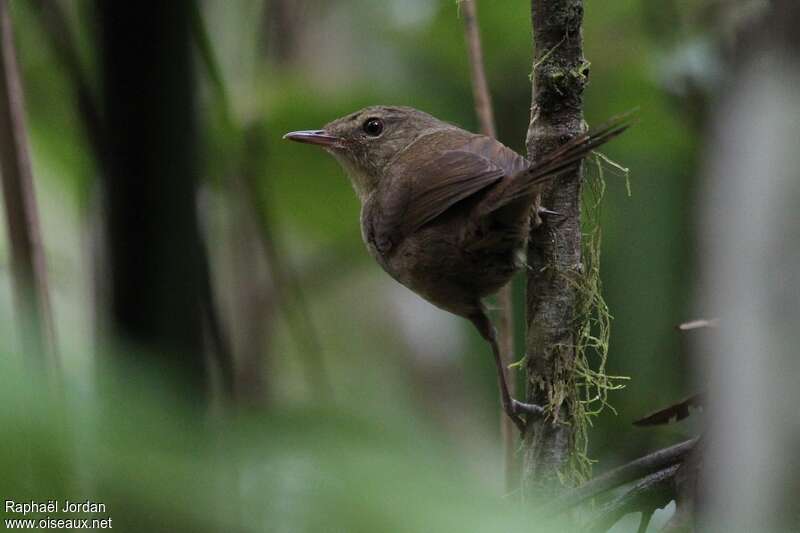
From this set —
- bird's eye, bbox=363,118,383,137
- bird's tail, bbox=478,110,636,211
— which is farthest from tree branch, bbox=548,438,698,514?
bird's eye, bbox=363,118,383,137

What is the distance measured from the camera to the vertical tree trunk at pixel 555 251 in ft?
7.73

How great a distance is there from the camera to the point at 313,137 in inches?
164

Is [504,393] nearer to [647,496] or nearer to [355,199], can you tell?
[647,496]

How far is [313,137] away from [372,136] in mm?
360

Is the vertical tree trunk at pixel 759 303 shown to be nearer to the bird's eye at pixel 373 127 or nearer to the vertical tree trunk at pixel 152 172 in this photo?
the vertical tree trunk at pixel 152 172

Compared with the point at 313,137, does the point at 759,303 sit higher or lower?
higher

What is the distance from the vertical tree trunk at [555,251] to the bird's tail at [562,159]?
0.05 metres

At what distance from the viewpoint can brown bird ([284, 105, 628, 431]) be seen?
310 centimetres

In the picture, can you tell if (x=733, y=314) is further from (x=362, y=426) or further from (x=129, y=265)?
(x=129, y=265)

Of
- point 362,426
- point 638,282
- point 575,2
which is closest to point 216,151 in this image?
point 575,2

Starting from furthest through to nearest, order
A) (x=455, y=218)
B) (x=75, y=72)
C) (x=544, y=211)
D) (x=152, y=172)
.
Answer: (x=455, y=218), (x=544, y=211), (x=75, y=72), (x=152, y=172)

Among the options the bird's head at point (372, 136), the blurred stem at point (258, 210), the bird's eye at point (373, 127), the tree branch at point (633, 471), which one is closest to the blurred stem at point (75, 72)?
the blurred stem at point (258, 210)

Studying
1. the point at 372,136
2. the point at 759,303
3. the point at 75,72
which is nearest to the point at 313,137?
the point at 372,136

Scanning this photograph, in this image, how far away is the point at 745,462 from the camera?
0.75 metres
